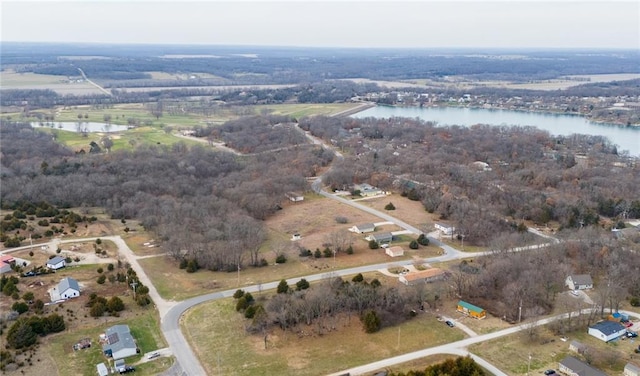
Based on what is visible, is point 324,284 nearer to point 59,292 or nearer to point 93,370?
point 93,370

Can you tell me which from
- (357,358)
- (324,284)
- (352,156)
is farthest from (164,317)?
(352,156)

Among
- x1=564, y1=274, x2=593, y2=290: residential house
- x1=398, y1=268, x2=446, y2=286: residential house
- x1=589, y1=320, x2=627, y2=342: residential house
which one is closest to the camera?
x1=589, y1=320, x2=627, y2=342: residential house

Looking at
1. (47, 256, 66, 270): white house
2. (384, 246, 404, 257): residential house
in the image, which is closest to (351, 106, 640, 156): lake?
(384, 246, 404, 257): residential house

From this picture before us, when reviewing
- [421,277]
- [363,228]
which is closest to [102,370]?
[421,277]

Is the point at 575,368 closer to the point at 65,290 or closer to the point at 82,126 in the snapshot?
the point at 65,290

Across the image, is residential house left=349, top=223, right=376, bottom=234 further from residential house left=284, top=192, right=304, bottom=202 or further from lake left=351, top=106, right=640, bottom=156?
lake left=351, top=106, right=640, bottom=156

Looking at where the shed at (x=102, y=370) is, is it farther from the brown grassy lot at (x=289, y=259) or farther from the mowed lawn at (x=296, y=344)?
the brown grassy lot at (x=289, y=259)
